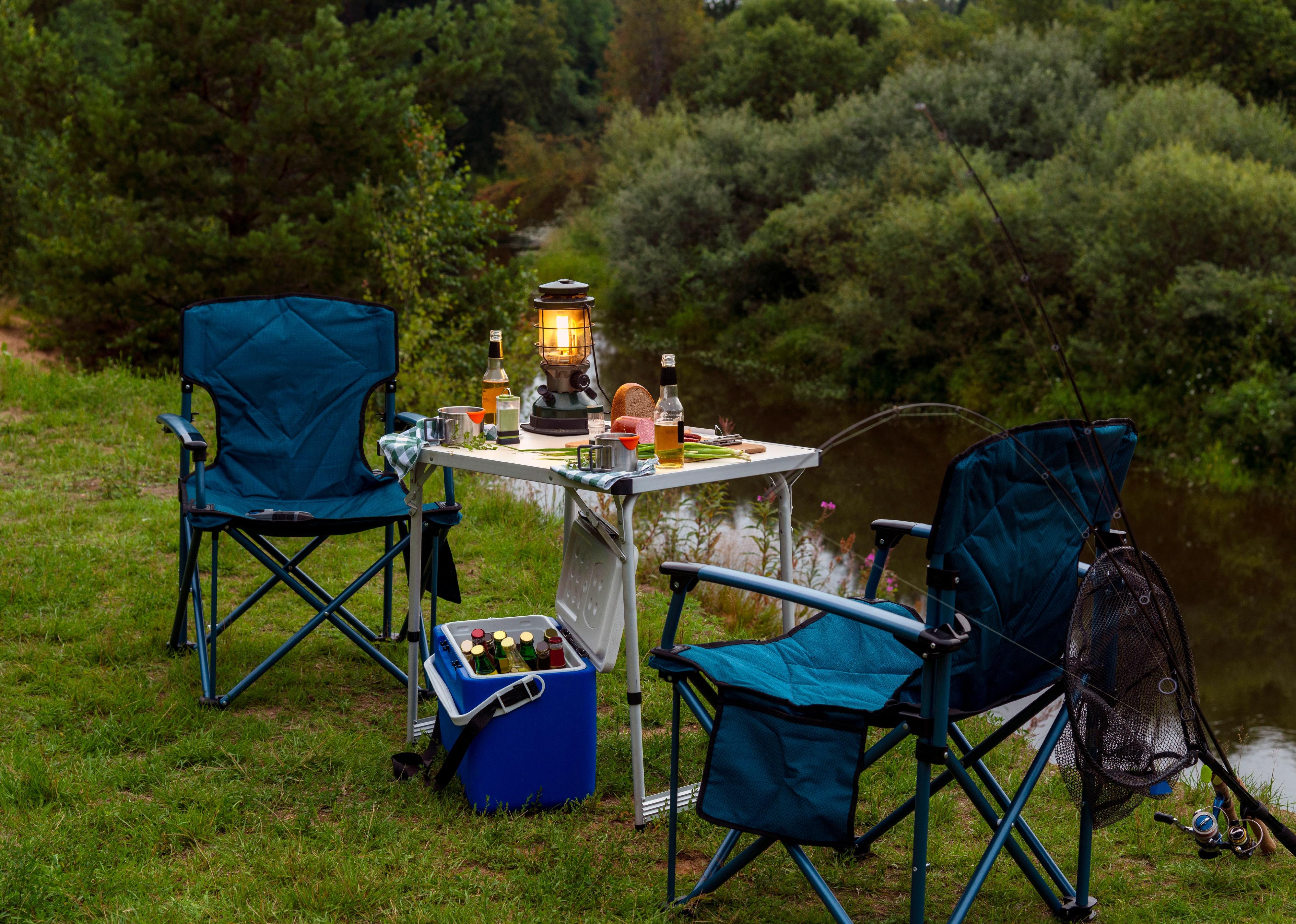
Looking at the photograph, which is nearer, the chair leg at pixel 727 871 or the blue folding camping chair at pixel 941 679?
the blue folding camping chair at pixel 941 679

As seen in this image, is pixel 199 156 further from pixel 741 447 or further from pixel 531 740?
pixel 531 740

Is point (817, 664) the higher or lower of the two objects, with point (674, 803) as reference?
higher

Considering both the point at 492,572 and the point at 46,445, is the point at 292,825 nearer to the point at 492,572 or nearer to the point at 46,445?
the point at 492,572

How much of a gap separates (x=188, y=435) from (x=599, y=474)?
134cm

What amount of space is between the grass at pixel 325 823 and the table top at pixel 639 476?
742 mm

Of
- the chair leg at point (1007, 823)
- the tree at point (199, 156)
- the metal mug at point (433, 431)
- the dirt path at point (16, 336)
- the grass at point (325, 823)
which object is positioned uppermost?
the tree at point (199, 156)

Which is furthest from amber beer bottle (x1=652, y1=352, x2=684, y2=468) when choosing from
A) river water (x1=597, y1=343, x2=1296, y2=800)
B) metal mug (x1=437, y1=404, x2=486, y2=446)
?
river water (x1=597, y1=343, x2=1296, y2=800)

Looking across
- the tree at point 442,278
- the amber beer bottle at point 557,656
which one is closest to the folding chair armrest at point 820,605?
the amber beer bottle at point 557,656

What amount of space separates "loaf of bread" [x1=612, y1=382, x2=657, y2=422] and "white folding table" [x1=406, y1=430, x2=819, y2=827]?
15 centimetres

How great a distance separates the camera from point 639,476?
7.46ft

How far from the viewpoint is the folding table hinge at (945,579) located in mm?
1721

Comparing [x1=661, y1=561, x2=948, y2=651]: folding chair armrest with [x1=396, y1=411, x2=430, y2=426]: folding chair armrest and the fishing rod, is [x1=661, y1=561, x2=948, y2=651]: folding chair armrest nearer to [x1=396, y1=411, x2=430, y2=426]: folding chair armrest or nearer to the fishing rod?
the fishing rod

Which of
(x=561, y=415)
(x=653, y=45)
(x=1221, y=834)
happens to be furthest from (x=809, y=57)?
(x=1221, y=834)

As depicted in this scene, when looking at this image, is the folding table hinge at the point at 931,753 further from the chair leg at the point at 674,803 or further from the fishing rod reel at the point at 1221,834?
the fishing rod reel at the point at 1221,834
